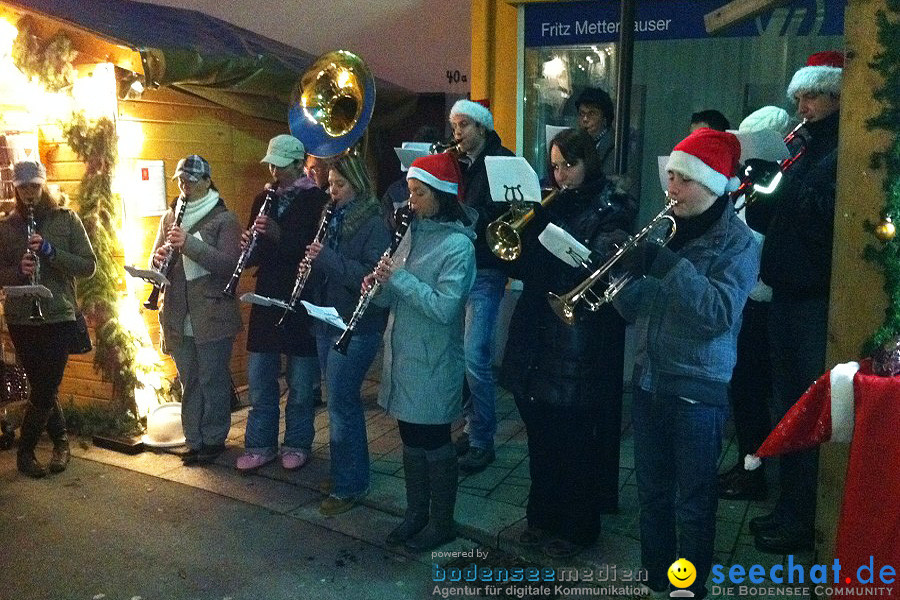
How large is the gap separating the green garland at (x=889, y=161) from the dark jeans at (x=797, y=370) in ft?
2.80

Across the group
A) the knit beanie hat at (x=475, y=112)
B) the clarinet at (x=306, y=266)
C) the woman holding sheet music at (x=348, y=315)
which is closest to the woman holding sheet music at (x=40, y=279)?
the clarinet at (x=306, y=266)

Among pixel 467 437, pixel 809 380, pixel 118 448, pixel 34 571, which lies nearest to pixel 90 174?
pixel 118 448

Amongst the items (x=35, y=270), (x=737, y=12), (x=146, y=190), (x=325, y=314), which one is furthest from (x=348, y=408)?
(x=737, y=12)

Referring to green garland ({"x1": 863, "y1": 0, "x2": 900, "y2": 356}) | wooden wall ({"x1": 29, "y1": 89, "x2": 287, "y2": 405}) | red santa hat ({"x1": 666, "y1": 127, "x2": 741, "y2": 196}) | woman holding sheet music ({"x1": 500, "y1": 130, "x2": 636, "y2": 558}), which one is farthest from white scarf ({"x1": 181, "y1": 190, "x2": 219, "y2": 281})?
green garland ({"x1": 863, "y1": 0, "x2": 900, "y2": 356})

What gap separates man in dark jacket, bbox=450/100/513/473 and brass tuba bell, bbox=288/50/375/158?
64 cm

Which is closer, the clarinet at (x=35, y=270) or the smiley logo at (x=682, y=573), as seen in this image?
the smiley logo at (x=682, y=573)

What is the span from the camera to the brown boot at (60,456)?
5820 mm

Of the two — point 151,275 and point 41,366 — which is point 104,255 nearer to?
point 41,366

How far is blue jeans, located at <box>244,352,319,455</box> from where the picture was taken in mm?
5621

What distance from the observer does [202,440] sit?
5914mm

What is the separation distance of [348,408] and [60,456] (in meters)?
2.43

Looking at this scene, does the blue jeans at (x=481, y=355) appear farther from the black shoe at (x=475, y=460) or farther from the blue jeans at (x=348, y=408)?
the blue jeans at (x=348, y=408)

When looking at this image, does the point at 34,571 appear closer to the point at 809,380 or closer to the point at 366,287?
the point at 366,287

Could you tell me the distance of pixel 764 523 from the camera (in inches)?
171
